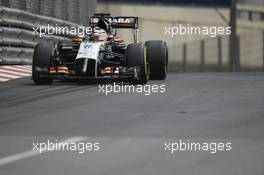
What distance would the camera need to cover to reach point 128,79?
43.3 ft

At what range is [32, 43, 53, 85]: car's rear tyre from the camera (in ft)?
43.8

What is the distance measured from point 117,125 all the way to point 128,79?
17.4ft

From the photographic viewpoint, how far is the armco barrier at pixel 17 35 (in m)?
17.5

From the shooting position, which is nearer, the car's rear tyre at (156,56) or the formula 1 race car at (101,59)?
the formula 1 race car at (101,59)

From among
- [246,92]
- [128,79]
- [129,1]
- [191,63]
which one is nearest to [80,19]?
[191,63]

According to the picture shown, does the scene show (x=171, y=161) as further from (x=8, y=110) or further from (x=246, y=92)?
(x=246, y=92)

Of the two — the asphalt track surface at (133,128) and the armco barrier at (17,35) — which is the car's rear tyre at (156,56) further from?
the armco barrier at (17,35)

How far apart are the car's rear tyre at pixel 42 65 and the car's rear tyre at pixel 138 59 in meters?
1.45

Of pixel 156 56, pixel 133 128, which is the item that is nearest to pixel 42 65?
pixel 156 56

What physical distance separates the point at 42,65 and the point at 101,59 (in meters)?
1.06

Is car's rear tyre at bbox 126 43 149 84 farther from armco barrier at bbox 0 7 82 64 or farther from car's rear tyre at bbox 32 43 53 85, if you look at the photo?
armco barrier at bbox 0 7 82 64

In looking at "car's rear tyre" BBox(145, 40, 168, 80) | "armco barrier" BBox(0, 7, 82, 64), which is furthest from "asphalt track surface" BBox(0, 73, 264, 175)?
"armco barrier" BBox(0, 7, 82, 64)

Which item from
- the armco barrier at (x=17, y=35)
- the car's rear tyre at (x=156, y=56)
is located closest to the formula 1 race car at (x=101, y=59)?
the car's rear tyre at (x=156, y=56)

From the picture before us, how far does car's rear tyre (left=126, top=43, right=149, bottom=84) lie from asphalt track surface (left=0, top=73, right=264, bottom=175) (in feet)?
1.68
